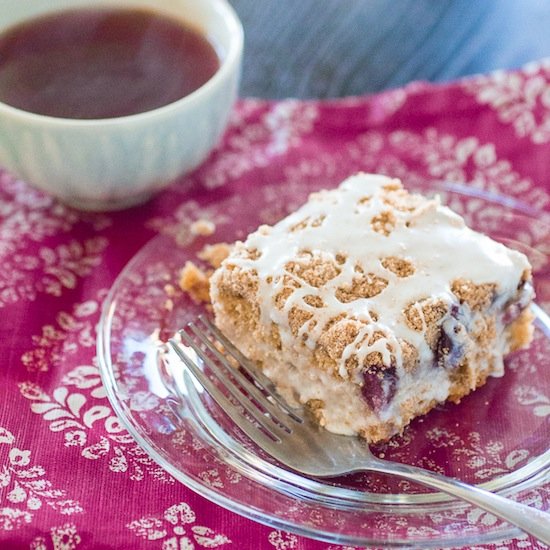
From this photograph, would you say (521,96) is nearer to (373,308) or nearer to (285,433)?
(373,308)

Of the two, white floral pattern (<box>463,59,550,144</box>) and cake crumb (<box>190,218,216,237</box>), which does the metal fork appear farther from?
white floral pattern (<box>463,59,550,144</box>)

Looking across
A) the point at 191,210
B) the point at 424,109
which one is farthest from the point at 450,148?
the point at 191,210

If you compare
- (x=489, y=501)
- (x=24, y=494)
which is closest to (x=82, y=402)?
(x=24, y=494)

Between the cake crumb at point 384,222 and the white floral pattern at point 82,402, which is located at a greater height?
the cake crumb at point 384,222

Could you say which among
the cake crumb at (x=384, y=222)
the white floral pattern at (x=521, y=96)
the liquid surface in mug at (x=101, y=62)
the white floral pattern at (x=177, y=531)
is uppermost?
the cake crumb at (x=384, y=222)

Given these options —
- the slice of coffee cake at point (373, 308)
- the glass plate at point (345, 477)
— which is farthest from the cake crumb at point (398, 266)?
the glass plate at point (345, 477)

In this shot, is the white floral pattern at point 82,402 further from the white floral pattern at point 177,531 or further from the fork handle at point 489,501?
the fork handle at point 489,501

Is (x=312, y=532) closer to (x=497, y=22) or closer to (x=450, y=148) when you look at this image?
(x=450, y=148)
